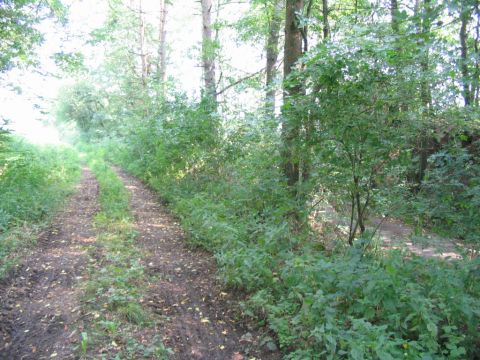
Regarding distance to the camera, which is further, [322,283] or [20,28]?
[20,28]

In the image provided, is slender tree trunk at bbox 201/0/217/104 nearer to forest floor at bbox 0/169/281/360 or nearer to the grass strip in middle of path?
forest floor at bbox 0/169/281/360

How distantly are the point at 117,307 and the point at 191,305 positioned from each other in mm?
886

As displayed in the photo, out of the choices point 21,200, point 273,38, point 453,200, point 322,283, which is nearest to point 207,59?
point 273,38

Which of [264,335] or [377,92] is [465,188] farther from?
[264,335]

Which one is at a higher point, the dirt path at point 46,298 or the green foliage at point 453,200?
the green foliage at point 453,200

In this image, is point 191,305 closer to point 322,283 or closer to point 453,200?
point 322,283

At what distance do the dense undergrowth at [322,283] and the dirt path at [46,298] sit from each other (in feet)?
6.42

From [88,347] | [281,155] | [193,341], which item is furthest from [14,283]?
[281,155]

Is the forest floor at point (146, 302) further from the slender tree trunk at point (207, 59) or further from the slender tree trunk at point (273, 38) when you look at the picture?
the slender tree trunk at point (207, 59)

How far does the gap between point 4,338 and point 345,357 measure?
3402 millimetres

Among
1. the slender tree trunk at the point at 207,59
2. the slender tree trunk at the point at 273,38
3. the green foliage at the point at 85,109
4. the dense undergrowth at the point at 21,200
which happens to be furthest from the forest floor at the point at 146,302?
the green foliage at the point at 85,109

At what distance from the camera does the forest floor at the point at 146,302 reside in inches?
143

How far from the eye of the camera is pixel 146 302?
4438mm

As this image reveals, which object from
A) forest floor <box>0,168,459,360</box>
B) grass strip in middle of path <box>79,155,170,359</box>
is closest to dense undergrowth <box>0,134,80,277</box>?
forest floor <box>0,168,459,360</box>
